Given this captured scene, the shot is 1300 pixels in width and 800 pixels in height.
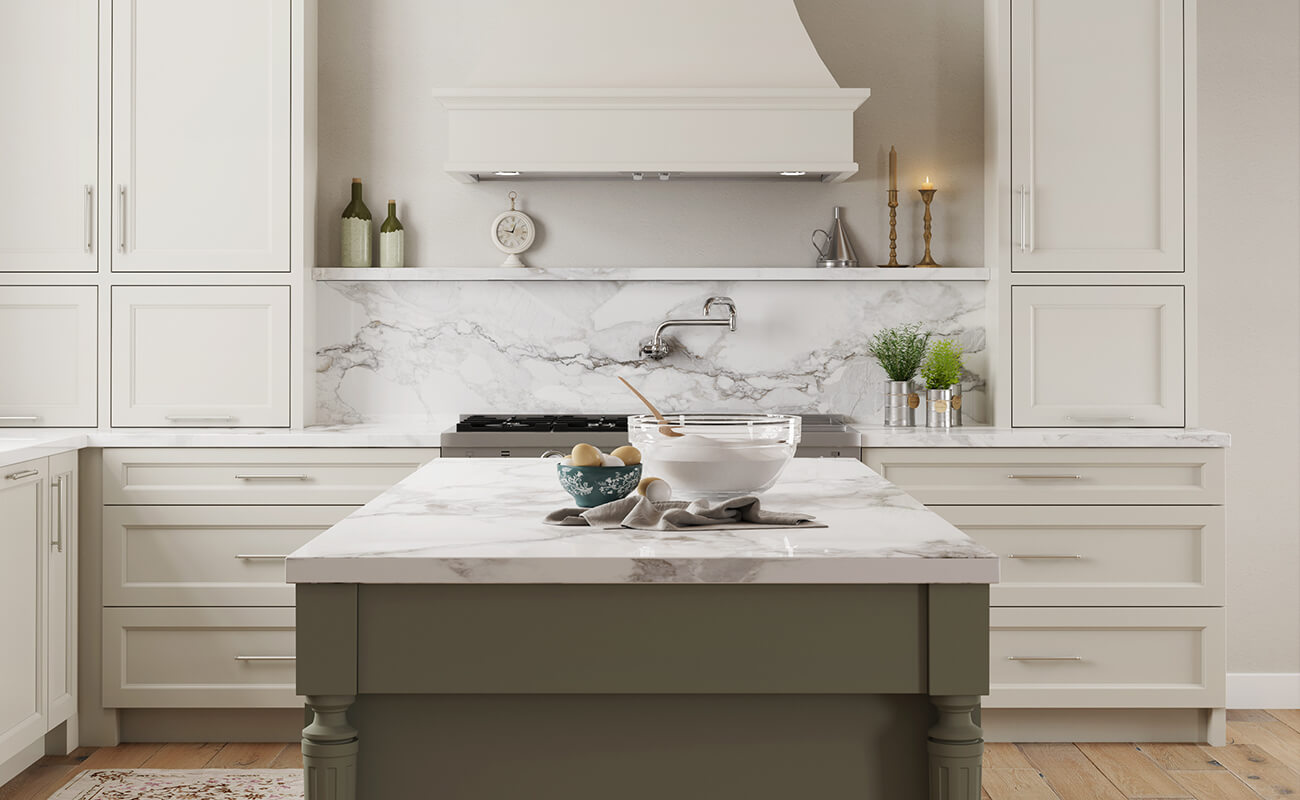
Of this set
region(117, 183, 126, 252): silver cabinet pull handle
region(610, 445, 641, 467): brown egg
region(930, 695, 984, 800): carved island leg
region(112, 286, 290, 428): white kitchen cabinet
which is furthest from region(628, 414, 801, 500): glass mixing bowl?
region(117, 183, 126, 252): silver cabinet pull handle

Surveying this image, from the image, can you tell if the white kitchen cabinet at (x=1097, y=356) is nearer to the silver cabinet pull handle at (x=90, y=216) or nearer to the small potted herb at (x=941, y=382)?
the small potted herb at (x=941, y=382)

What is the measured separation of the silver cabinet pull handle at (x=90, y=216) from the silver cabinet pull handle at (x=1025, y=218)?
2939 millimetres

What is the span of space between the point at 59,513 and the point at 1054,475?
2.92 meters

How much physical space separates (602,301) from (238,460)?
1.33 metres

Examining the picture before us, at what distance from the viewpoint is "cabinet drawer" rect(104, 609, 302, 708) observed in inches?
131

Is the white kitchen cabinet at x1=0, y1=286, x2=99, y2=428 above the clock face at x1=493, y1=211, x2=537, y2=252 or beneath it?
beneath

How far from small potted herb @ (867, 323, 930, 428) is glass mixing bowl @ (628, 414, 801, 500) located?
1.82 meters

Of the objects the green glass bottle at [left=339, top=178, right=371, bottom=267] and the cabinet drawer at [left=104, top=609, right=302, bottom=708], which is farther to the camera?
the green glass bottle at [left=339, top=178, right=371, bottom=267]

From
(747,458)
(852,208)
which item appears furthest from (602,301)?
(747,458)

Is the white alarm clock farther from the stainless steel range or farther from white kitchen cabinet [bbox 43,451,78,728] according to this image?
white kitchen cabinet [bbox 43,451,78,728]

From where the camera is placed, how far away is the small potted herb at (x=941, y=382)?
3.62m

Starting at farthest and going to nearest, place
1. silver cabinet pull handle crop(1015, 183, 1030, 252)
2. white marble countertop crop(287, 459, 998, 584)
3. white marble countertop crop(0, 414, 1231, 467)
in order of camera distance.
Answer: silver cabinet pull handle crop(1015, 183, 1030, 252) < white marble countertop crop(0, 414, 1231, 467) < white marble countertop crop(287, 459, 998, 584)

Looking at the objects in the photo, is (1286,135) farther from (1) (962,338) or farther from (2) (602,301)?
(2) (602,301)

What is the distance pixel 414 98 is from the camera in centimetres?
392
